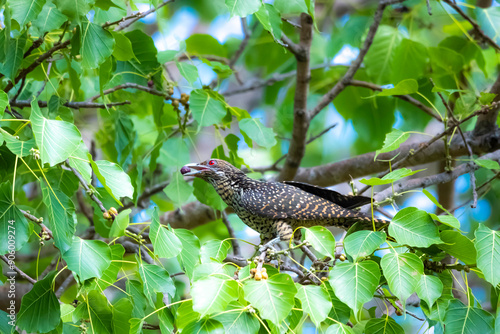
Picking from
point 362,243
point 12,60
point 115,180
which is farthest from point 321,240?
point 12,60

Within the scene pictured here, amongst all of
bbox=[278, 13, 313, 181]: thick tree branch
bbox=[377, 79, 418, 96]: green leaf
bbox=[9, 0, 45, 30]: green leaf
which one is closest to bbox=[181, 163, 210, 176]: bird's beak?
bbox=[278, 13, 313, 181]: thick tree branch

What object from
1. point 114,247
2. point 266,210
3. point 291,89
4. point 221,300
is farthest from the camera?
point 291,89

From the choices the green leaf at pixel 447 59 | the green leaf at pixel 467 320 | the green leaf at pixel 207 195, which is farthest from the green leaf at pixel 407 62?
the green leaf at pixel 467 320

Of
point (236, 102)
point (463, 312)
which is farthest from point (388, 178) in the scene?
point (236, 102)

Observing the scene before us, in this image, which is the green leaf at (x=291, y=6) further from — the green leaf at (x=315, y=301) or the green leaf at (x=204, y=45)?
the green leaf at (x=204, y=45)

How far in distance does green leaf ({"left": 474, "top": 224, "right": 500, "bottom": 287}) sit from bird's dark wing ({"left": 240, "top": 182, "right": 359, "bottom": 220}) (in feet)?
3.99

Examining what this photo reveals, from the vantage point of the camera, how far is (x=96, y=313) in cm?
229

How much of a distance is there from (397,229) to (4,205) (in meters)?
1.63

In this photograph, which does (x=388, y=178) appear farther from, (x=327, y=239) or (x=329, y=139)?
(x=329, y=139)

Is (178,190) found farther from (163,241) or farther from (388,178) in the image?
(388,178)

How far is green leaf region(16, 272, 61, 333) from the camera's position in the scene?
2266 millimetres

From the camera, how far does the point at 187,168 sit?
366cm

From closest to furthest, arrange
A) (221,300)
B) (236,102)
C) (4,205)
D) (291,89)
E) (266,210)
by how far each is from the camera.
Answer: (221,300)
(4,205)
(266,210)
(291,89)
(236,102)

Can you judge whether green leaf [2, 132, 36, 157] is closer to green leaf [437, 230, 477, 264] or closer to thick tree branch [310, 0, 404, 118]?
green leaf [437, 230, 477, 264]
